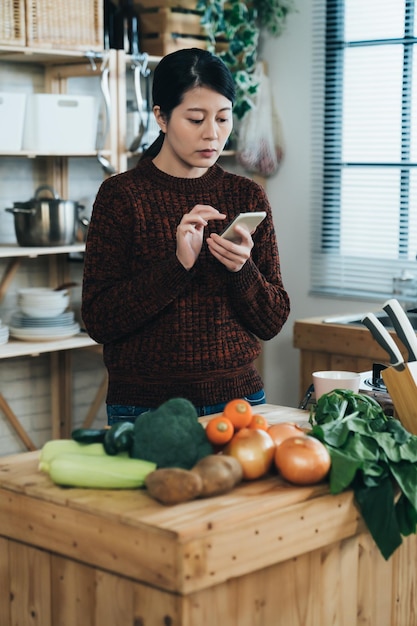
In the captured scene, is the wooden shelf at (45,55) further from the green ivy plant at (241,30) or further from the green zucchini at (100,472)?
the green zucchini at (100,472)

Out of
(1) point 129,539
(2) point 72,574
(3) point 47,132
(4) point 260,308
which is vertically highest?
(3) point 47,132

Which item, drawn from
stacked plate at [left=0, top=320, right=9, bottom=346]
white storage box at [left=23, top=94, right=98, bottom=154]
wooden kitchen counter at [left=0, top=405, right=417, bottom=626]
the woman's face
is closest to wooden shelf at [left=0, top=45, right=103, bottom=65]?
white storage box at [left=23, top=94, right=98, bottom=154]

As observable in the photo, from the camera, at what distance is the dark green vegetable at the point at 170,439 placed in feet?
5.93

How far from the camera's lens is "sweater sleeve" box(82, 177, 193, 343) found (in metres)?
2.31

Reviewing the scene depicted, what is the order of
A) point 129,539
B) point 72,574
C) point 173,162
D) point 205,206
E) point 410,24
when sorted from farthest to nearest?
1. point 410,24
2. point 173,162
3. point 205,206
4. point 72,574
5. point 129,539

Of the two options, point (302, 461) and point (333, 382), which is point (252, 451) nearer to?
point (302, 461)

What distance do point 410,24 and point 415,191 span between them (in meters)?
0.72

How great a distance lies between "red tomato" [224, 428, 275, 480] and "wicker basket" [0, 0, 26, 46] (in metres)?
2.61

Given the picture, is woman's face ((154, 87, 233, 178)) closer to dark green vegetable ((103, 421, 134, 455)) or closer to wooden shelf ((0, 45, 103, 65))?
dark green vegetable ((103, 421, 134, 455))

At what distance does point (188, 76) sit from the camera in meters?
2.34

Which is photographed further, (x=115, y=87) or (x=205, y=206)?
(x=115, y=87)

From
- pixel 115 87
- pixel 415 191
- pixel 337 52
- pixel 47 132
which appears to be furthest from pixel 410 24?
pixel 47 132

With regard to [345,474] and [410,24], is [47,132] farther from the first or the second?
[345,474]

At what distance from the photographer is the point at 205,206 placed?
2.24 m
